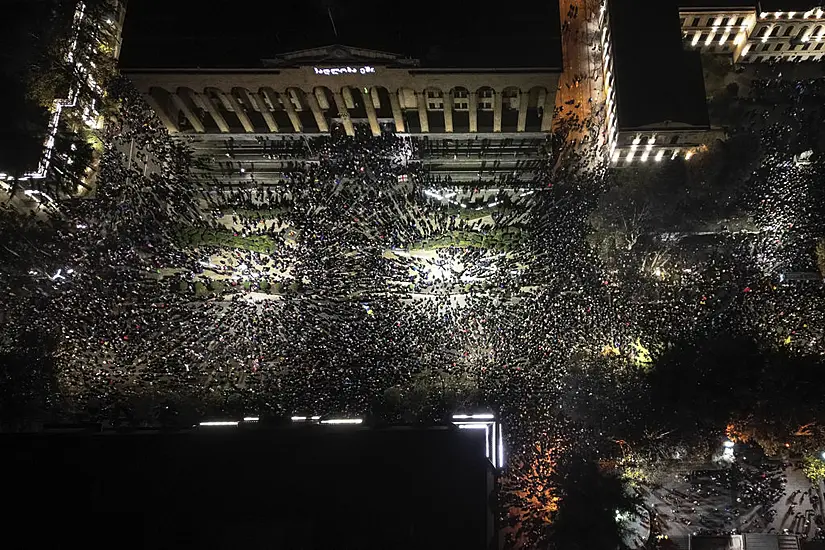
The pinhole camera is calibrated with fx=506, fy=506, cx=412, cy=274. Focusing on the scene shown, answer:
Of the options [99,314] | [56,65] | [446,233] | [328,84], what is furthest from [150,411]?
[56,65]

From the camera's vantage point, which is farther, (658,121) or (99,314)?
(658,121)

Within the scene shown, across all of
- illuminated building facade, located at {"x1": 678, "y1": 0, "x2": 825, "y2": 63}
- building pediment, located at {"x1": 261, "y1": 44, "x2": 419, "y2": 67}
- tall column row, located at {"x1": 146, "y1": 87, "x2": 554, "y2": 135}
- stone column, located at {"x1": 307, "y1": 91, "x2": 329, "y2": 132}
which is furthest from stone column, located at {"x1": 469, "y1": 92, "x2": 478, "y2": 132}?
illuminated building facade, located at {"x1": 678, "y1": 0, "x2": 825, "y2": 63}

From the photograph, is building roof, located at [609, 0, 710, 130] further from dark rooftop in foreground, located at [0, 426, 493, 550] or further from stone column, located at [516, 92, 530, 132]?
dark rooftop in foreground, located at [0, 426, 493, 550]

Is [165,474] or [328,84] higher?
[328,84]

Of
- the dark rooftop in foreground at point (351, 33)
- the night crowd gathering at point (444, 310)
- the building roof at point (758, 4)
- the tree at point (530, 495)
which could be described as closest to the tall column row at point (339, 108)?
the dark rooftop in foreground at point (351, 33)

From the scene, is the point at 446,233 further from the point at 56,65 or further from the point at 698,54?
the point at 56,65

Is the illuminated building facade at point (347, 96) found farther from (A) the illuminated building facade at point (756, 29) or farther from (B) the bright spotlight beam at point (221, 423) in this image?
(B) the bright spotlight beam at point (221, 423)
